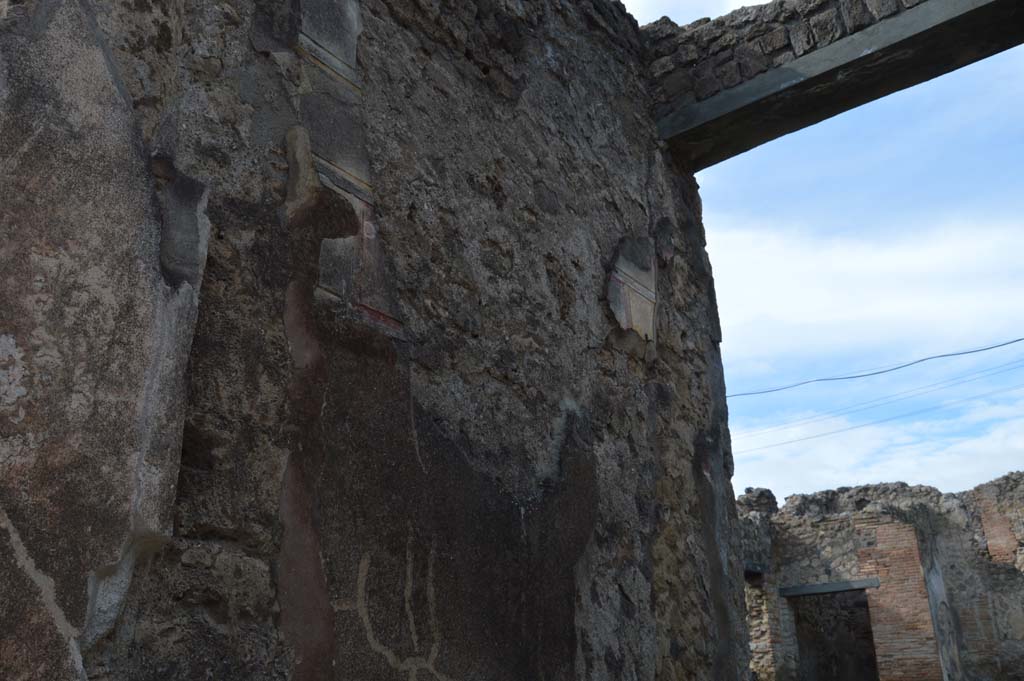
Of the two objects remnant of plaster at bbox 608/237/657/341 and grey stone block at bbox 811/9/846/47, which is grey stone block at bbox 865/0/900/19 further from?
remnant of plaster at bbox 608/237/657/341

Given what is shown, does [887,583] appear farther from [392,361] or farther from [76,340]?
[76,340]

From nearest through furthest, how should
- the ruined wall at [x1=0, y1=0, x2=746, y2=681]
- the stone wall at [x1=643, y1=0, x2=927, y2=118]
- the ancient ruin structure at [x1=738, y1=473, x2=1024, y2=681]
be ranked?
1. the ruined wall at [x1=0, y1=0, x2=746, y2=681]
2. the stone wall at [x1=643, y1=0, x2=927, y2=118]
3. the ancient ruin structure at [x1=738, y1=473, x2=1024, y2=681]

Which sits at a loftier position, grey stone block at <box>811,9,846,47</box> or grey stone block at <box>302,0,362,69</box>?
grey stone block at <box>811,9,846,47</box>

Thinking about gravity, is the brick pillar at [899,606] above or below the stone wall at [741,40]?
below

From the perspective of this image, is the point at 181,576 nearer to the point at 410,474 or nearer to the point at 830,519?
the point at 410,474

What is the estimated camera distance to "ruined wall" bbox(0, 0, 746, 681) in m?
1.52

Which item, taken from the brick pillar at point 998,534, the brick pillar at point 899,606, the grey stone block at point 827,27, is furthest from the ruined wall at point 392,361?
the brick pillar at point 998,534

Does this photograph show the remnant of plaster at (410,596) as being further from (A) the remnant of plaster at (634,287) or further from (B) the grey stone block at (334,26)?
(A) the remnant of plaster at (634,287)

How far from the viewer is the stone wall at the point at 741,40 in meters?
3.29

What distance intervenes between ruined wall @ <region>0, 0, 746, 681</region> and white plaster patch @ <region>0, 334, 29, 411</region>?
18 mm

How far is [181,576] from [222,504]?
0.45ft

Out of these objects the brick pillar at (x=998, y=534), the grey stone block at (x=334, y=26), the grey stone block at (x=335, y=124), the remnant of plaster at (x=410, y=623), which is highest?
the brick pillar at (x=998, y=534)

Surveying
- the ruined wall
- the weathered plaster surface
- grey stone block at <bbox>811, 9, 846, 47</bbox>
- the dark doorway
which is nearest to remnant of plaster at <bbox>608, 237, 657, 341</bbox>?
the ruined wall

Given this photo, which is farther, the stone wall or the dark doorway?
the dark doorway
